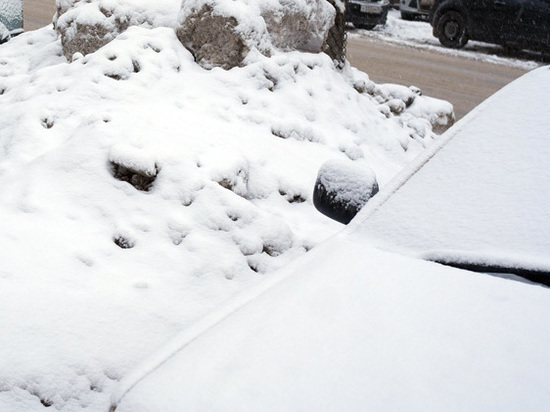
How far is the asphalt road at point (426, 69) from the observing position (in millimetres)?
9133

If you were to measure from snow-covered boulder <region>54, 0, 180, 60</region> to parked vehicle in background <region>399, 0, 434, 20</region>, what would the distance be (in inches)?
504

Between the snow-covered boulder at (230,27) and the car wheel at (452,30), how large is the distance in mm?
9300

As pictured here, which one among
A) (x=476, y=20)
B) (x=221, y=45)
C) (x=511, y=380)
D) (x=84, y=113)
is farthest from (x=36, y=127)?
(x=476, y=20)

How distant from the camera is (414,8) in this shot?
56.0 ft

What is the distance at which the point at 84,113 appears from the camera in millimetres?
4074

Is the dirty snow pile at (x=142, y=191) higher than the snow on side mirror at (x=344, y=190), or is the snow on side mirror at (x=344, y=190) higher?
the snow on side mirror at (x=344, y=190)

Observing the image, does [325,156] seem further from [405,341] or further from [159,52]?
[405,341]

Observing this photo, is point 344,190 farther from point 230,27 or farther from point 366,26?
point 366,26

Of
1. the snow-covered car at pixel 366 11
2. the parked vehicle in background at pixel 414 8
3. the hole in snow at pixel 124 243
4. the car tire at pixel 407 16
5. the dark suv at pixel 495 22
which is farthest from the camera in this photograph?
the car tire at pixel 407 16

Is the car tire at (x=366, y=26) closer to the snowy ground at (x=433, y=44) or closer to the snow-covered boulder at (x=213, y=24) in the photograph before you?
the snowy ground at (x=433, y=44)

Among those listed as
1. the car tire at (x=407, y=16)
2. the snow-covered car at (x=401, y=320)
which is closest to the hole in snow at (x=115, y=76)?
the snow-covered car at (x=401, y=320)

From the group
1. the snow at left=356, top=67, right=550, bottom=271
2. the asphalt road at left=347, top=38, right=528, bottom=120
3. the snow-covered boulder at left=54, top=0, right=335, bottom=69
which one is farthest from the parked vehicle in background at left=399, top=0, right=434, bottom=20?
the snow at left=356, top=67, right=550, bottom=271

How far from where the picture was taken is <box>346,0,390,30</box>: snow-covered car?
14.8m

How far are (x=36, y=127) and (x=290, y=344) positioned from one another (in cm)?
314
